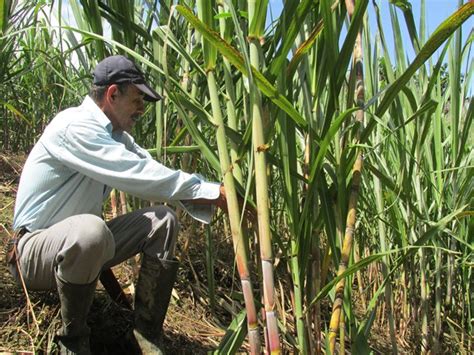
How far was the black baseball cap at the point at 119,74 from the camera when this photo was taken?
1.26m

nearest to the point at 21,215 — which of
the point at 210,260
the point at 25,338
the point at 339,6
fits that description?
the point at 25,338

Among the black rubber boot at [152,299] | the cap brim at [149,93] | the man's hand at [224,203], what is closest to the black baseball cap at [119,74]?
the cap brim at [149,93]

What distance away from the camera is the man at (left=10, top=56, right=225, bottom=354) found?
44.6 inches

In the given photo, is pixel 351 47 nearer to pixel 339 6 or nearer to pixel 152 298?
pixel 339 6

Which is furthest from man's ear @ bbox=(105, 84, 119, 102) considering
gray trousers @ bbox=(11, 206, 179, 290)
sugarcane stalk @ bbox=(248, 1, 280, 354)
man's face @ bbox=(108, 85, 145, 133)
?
sugarcane stalk @ bbox=(248, 1, 280, 354)

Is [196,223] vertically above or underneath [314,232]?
underneath

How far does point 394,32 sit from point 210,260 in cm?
76

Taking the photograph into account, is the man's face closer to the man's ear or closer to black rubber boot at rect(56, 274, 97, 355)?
the man's ear

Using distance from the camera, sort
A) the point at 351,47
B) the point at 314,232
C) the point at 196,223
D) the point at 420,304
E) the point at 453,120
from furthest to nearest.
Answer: the point at 196,223 → the point at 420,304 → the point at 453,120 → the point at 314,232 → the point at 351,47

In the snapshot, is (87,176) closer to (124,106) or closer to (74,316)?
(124,106)

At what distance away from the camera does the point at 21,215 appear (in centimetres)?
129

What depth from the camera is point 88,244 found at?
1.14m

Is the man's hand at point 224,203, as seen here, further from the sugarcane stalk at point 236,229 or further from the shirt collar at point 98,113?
the shirt collar at point 98,113

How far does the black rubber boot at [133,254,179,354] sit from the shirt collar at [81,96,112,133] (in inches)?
12.7
